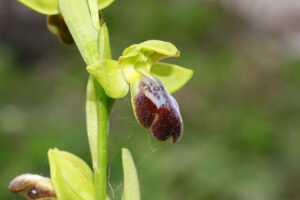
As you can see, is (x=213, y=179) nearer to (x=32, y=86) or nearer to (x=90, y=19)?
(x=90, y=19)

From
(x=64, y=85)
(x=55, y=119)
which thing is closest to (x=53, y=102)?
(x=64, y=85)

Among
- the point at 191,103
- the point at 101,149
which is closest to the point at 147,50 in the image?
the point at 101,149

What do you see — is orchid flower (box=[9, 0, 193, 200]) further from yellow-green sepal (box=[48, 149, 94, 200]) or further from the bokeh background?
the bokeh background

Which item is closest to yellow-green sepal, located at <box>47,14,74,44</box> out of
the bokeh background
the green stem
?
the green stem

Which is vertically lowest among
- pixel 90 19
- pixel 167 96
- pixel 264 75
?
pixel 264 75

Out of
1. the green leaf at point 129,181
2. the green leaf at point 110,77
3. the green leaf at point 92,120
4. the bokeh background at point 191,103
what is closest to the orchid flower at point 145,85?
the green leaf at point 110,77

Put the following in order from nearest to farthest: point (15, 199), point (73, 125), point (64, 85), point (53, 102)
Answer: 1. point (15, 199)
2. point (73, 125)
3. point (53, 102)
4. point (64, 85)
